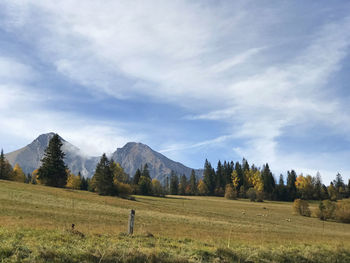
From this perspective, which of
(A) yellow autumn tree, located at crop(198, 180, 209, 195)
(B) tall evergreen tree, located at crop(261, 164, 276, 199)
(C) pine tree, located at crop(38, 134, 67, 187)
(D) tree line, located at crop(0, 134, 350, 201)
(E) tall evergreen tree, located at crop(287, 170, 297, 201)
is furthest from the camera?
(A) yellow autumn tree, located at crop(198, 180, 209, 195)

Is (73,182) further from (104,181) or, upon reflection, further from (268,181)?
(268,181)

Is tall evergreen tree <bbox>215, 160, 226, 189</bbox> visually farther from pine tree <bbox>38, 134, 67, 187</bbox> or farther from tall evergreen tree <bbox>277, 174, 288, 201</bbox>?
pine tree <bbox>38, 134, 67, 187</bbox>

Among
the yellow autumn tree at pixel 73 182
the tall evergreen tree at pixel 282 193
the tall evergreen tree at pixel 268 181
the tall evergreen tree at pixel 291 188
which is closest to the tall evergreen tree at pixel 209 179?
the tall evergreen tree at pixel 268 181

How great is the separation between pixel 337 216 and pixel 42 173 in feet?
258

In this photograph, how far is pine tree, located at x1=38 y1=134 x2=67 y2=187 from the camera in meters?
73.6

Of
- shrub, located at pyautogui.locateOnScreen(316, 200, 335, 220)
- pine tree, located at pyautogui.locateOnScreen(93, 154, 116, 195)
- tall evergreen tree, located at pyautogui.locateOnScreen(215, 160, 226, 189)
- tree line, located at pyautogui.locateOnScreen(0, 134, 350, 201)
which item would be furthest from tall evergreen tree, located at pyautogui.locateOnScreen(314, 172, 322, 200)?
pine tree, located at pyautogui.locateOnScreen(93, 154, 116, 195)

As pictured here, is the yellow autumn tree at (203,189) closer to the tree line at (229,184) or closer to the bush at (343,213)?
the tree line at (229,184)

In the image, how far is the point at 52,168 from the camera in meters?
74.1

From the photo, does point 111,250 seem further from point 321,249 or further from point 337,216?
point 337,216

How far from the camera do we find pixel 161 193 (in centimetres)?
12406

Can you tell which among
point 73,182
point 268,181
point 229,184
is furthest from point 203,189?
point 73,182

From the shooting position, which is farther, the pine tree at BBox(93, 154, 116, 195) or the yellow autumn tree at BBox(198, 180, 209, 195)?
the yellow autumn tree at BBox(198, 180, 209, 195)

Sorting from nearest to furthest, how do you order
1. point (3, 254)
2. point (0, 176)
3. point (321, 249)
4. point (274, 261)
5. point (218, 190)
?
point (3, 254) → point (274, 261) → point (321, 249) → point (0, 176) → point (218, 190)

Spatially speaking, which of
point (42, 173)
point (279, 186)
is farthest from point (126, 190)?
point (279, 186)
